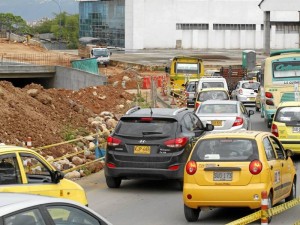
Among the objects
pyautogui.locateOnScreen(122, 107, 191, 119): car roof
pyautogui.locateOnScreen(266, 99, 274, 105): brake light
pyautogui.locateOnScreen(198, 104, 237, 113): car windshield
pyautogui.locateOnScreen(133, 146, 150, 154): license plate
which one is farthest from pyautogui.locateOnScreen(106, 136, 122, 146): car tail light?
pyautogui.locateOnScreen(266, 99, 274, 105): brake light

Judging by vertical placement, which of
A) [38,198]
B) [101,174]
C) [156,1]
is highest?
[156,1]

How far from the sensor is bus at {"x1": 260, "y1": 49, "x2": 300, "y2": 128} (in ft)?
109

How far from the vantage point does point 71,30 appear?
182 meters

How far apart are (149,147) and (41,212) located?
428 inches

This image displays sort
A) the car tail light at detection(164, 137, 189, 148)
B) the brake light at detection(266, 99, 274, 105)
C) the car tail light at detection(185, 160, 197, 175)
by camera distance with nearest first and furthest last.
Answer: the car tail light at detection(185, 160, 197, 175), the car tail light at detection(164, 137, 189, 148), the brake light at detection(266, 99, 274, 105)

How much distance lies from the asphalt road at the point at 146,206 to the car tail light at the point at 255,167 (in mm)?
891

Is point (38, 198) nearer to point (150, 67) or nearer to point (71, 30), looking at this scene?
point (150, 67)

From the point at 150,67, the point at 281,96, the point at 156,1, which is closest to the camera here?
the point at 281,96

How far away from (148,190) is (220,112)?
25.1 ft

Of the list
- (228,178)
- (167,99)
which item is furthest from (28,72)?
(228,178)

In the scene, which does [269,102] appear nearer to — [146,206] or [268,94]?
[268,94]

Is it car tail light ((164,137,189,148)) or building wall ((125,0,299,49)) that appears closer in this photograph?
car tail light ((164,137,189,148))

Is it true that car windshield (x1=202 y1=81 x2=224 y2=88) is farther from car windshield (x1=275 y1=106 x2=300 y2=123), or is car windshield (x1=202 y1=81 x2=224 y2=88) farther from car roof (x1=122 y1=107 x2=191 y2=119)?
car roof (x1=122 y1=107 x2=191 y2=119)

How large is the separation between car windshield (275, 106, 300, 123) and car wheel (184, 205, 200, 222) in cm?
917
